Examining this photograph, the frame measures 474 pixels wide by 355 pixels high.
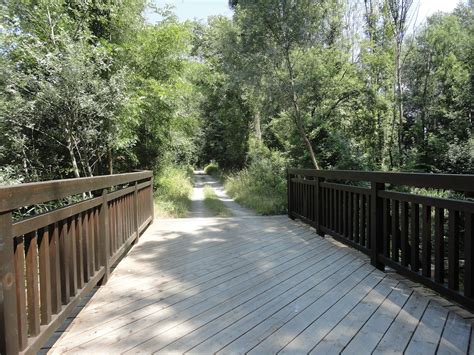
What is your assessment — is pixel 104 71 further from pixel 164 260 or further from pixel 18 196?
pixel 18 196

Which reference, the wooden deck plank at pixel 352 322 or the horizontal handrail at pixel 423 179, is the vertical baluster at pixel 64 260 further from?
the horizontal handrail at pixel 423 179

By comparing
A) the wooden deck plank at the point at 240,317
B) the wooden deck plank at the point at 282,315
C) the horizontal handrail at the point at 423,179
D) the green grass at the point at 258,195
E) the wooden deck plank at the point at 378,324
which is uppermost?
the horizontal handrail at the point at 423,179

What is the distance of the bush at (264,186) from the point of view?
28.0 feet

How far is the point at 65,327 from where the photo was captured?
7.30ft

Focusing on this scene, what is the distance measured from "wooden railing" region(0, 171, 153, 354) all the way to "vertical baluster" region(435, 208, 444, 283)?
2489 millimetres

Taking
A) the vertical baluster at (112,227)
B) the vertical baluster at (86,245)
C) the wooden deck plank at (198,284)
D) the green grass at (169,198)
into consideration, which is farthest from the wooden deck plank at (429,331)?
the green grass at (169,198)

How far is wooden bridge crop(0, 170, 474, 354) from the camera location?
1807mm

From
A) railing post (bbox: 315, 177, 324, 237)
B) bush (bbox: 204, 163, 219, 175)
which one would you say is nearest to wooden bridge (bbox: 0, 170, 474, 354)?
railing post (bbox: 315, 177, 324, 237)

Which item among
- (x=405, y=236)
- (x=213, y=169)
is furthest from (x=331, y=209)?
(x=213, y=169)

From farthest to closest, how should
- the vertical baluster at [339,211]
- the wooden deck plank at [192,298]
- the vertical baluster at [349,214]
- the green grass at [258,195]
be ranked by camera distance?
the green grass at [258,195] → the vertical baluster at [339,211] → the vertical baluster at [349,214] → the wooden deck plank at [192,298]

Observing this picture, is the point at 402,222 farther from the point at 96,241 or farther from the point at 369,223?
the point at 96,241

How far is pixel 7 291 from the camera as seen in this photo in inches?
56.2

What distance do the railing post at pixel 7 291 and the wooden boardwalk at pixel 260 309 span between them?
55 cm

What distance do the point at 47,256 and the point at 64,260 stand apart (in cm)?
29
